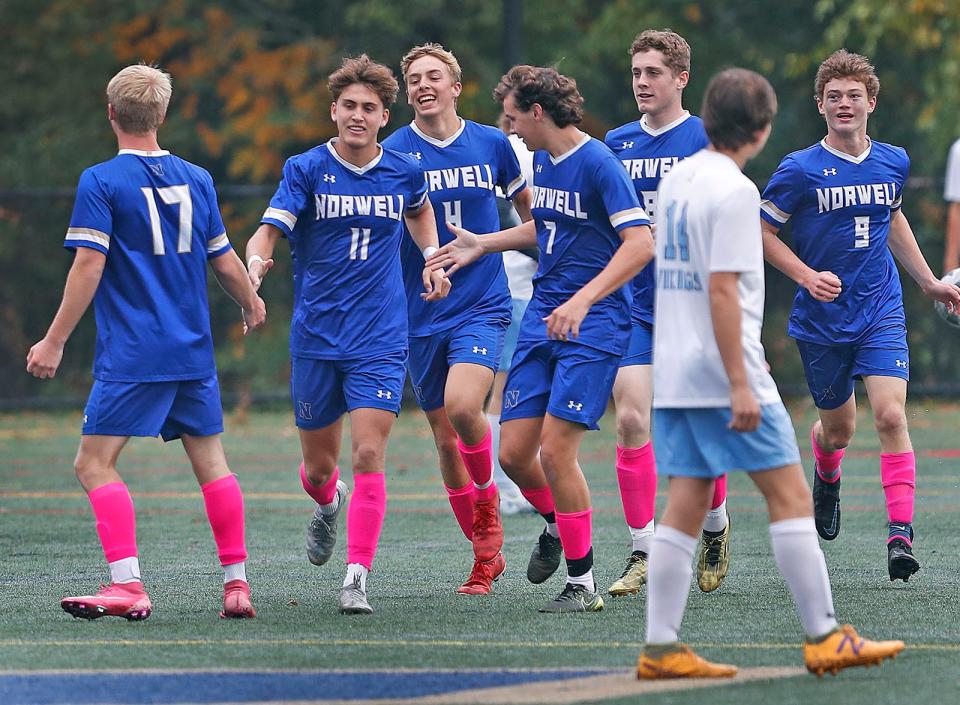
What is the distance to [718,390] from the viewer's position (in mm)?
5496

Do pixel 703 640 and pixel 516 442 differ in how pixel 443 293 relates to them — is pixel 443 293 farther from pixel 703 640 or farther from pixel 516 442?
pixel 703 640

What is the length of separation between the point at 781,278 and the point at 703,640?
13.3m

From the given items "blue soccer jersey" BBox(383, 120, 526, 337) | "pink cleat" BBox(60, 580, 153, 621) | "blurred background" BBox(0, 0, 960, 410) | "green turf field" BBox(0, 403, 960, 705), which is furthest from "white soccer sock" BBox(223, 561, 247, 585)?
"blurred background" BBox(0, 0, 960, 410)

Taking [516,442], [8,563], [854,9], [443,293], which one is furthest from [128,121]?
[854,9]

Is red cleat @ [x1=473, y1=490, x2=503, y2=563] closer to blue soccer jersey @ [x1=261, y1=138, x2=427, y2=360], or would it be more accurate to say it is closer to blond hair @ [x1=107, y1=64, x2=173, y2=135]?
blue soccer jersey @ [x1=261, y1=138, x2=427, y2=360]

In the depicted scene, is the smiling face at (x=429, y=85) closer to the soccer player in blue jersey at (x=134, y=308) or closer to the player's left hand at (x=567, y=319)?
the soccer player in blue jersey at (x=134, y=308)

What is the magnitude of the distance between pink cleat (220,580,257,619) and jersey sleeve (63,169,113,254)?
4.64 ft

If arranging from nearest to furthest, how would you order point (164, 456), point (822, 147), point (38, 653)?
point (38, 653) → point (822, 147) → point (164, 456)

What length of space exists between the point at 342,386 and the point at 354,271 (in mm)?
501

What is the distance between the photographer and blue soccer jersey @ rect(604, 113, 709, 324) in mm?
8070

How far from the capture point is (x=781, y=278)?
1925 centimetres

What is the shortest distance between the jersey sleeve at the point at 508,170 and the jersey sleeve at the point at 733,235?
309cm

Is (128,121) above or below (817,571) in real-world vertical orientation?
above

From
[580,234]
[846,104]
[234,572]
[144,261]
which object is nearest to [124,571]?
[234,572]
